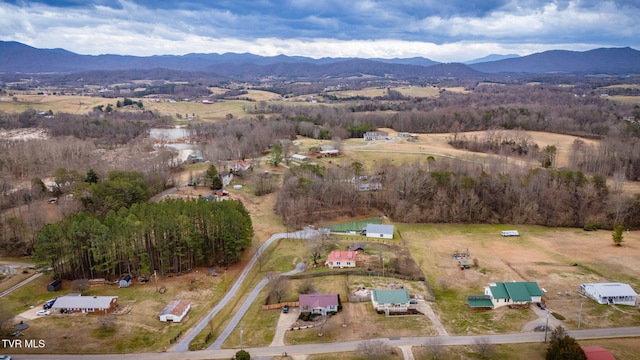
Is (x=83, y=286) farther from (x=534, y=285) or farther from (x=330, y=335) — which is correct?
(x=534, y=285)

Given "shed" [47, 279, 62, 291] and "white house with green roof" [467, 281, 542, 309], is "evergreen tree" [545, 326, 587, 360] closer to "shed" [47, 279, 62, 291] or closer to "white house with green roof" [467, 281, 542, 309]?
"white house with green roof" [467, 281, 542, 309]

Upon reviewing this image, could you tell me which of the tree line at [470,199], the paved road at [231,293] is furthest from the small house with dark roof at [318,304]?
the tree line at [470,199]

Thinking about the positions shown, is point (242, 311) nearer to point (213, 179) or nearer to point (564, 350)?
point (564, 350)

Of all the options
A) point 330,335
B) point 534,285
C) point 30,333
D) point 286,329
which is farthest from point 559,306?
point 30,333

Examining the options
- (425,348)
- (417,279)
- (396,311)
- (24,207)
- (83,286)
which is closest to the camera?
(425,348)

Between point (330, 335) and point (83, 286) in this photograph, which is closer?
point (330, 335)

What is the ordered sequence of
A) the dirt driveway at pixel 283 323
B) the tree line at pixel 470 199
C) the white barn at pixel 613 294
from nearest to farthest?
the dirt driveway at pixel 283 323, the white barn at pixel 613 294, the tree line at pixel 470 199

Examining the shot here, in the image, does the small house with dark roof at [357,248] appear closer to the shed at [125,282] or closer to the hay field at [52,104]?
the shed at [125,282]
